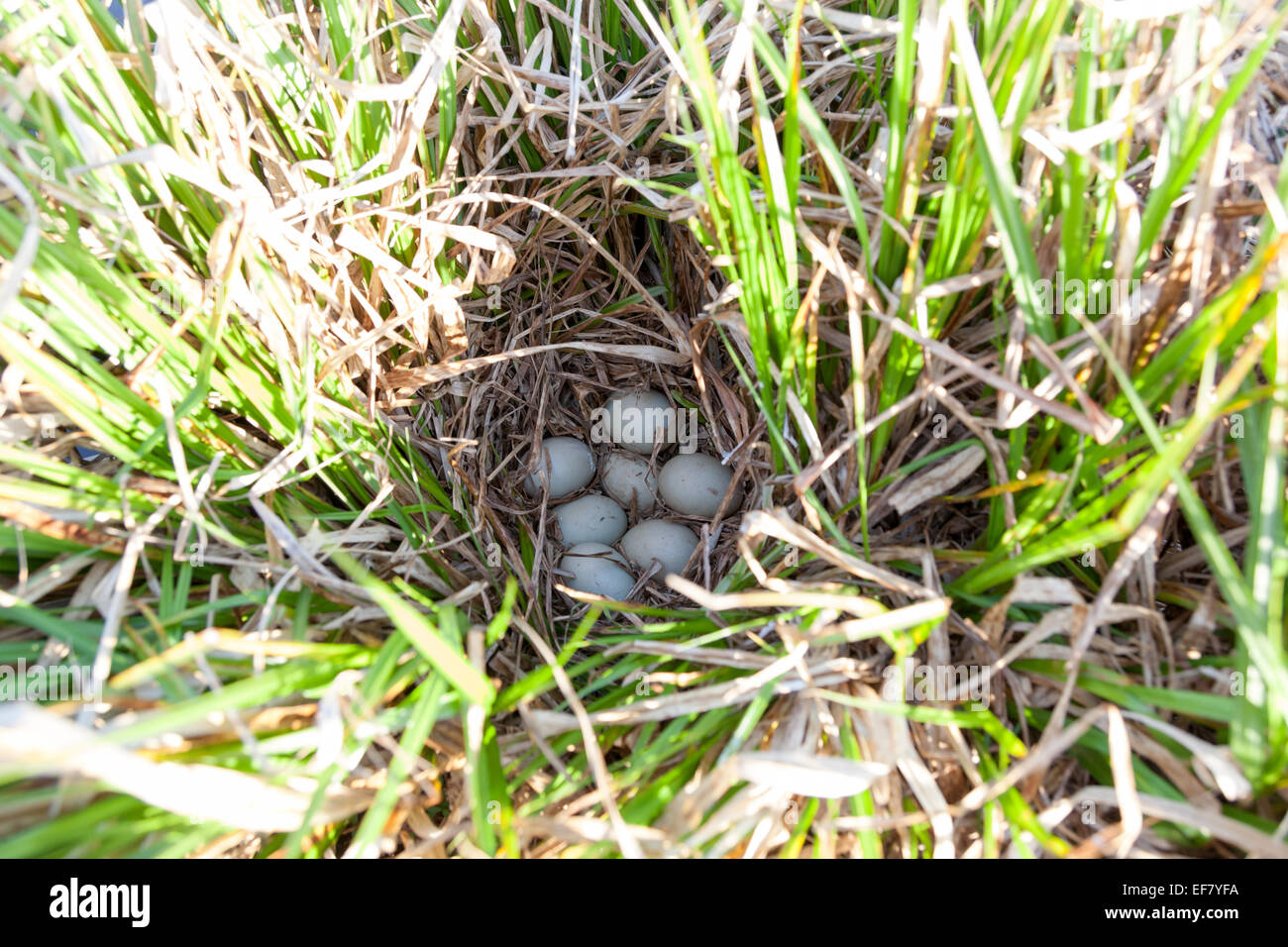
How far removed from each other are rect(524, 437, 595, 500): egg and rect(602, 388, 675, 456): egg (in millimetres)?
60

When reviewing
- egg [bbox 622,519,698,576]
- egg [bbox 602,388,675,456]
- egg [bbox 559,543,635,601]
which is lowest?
egg [bbox 559,543,635,601]

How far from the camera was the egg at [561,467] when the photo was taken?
3.69 ft

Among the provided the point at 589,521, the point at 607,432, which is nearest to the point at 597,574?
the point at 589,521

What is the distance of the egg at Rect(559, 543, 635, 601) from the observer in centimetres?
106

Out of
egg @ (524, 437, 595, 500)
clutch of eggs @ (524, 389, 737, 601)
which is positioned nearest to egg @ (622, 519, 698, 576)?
clutch of eggs @ (524, 389, 737, 601)

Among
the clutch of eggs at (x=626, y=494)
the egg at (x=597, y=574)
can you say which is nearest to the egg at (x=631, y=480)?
the clutch of eggs at (x=626, y=494)

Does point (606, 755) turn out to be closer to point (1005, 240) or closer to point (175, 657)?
point (175, 657)

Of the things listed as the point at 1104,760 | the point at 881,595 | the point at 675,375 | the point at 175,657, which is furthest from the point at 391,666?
the point at 675,375

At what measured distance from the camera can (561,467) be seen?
3.72 feet

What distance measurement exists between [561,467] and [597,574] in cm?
16

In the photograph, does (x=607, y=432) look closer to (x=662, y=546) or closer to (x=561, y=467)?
(x=561, y=467)

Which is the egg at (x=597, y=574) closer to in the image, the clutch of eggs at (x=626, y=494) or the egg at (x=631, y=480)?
the clutch of eggs at (x=626, y=494)

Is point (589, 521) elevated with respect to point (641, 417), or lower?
lower

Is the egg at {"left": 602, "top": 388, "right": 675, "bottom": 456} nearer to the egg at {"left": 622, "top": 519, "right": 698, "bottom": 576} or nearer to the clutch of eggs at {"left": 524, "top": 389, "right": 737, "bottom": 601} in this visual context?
the clutch of eggs at {"left": 524, "top": 389, "right": 737, "bottom": 601}
